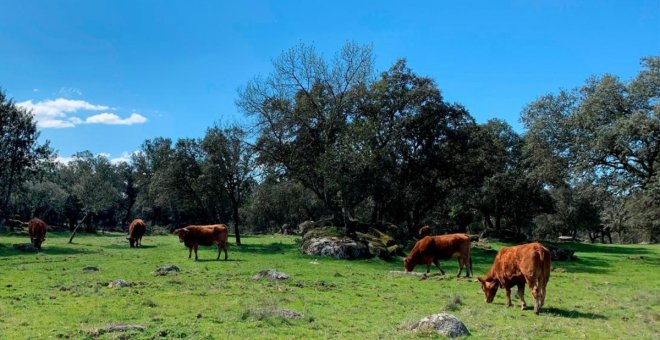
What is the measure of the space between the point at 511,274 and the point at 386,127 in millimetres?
26750

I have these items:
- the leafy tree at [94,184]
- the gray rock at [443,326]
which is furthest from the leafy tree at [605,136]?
the leafy tree at [94,184]

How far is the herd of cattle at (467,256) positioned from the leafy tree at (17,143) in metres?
10.2

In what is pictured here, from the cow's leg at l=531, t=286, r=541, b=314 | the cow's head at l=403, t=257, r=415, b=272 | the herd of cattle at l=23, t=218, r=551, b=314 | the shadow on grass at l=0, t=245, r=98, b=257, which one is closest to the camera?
the cow's leg at l=531, t=286, r=541, b=314

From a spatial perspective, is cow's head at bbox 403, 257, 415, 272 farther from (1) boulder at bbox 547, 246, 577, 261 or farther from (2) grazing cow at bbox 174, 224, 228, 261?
(1) boulder at bbox 547, 246, 577, 261

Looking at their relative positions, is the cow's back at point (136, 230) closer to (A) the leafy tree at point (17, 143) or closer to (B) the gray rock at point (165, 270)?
(A) the leafy tree at point (17, 143)

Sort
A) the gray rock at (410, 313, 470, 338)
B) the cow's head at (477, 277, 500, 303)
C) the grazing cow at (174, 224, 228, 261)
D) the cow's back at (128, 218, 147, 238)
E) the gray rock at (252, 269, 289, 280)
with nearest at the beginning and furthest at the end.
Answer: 1. the gray rock at (410, 313, 470, 338)
2. the cow's head at (477, 277, 500, 303)
3. the gray rock at (252, 269, 289, 280)
4. the grazing cow at (174, 224, 228, 261)
5. the cow's back at (128, 218, 147, 238)

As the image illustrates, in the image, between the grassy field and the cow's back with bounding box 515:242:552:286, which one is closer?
the grassy field

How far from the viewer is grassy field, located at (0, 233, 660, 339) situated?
10.5 meters

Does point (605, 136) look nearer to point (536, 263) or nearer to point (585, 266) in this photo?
point (585, 266)

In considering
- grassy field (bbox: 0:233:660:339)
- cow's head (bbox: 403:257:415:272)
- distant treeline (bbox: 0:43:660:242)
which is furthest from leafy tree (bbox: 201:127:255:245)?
cow's head (bbox: 403:257:415:272)

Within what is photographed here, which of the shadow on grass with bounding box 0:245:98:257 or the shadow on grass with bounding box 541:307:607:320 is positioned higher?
the shadow on grass with bounding box 0:245:98:257

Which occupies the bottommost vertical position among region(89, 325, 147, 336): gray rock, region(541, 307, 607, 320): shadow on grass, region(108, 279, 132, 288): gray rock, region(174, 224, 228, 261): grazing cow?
region(541, 307, 607, 320): shadow on grass

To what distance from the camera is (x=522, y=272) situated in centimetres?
1375

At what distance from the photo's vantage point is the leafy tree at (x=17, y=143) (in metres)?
39.5
